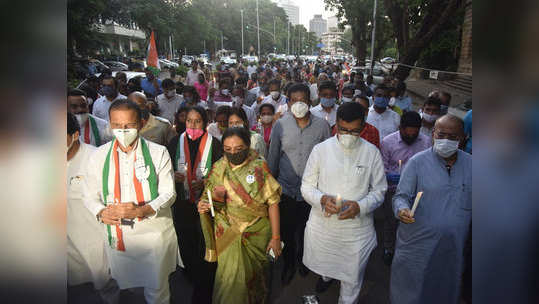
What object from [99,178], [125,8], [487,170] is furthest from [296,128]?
[125,8]

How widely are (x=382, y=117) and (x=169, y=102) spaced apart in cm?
417

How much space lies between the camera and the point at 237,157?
2.99 m

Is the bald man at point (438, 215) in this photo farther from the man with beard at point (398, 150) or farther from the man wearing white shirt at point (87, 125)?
the man wearing white shirt at point (87, 125)

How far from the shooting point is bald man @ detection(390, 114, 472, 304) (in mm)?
2783

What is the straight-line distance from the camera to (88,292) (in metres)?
3.62

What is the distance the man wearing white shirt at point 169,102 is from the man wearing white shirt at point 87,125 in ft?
9.56

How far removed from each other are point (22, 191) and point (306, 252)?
304 cm

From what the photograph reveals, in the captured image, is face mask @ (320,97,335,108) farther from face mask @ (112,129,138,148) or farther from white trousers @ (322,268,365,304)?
face mask @ (112,129,138,148)

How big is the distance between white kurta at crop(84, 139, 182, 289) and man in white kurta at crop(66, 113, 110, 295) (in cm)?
16

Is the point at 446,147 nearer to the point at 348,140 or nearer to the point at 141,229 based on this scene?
the point at 348,140

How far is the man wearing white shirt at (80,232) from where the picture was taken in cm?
290

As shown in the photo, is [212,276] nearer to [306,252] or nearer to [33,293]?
[306,252]

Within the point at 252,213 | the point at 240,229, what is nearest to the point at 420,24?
the point at 252,213

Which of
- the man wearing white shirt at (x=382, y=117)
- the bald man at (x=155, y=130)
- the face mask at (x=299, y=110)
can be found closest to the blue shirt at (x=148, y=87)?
the bald man at (x=155, y=130)
